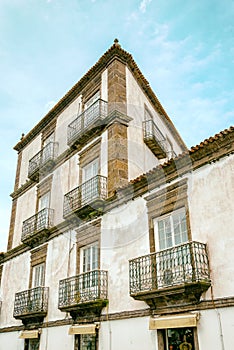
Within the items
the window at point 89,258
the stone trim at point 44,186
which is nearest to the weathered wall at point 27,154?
the stone trim at point 44,186

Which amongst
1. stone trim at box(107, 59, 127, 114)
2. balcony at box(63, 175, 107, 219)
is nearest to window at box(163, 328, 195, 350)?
balcony at box(63, 175, 107, 219)

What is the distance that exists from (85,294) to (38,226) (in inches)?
203

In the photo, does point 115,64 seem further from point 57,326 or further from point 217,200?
point 57,326

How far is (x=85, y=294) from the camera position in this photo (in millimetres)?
11266

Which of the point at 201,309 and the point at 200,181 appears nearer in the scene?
the point at 201,309

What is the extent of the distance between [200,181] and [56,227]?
7.11 m

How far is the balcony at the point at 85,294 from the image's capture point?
35.2ft

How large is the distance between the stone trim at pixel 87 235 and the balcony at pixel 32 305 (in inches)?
88.9

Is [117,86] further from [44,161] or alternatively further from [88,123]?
[44,161]

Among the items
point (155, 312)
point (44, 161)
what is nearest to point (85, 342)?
point (155, 312)

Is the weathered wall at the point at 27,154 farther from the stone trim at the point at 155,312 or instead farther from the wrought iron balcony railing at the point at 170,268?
the wrought iron balcony railing at the point at 170,268

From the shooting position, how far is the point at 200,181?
9.15m

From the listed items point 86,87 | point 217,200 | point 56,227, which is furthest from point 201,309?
point 86,87

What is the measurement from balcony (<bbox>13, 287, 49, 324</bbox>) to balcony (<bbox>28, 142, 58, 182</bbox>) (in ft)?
17.6
